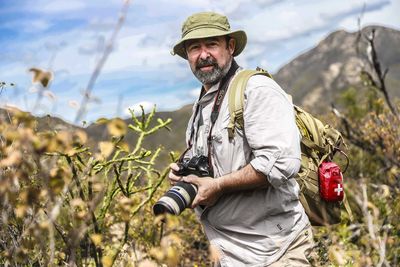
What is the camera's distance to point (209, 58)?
3.36 meters

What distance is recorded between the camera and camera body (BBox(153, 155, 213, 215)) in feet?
9.12

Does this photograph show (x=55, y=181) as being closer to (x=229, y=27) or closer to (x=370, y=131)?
(x=229, y=27)

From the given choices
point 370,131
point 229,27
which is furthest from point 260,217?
point 370,131

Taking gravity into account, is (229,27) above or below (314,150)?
above

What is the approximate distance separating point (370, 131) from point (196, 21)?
23.6 feet

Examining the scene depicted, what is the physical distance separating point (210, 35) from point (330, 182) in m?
1.12

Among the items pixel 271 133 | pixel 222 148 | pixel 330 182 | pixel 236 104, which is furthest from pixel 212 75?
pixel 330 182

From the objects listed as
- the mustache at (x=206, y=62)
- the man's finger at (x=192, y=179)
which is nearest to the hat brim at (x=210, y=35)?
the mustache at (x=206, y=62)

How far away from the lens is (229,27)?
3508mm

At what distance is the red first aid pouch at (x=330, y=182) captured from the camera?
331 centimetres

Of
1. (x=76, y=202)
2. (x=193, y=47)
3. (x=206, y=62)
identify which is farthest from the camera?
(x=193, y=47)

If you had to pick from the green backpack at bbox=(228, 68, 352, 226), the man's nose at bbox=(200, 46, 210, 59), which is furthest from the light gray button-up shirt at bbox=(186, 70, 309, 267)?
the man's nose at bbox=(200, 46, 210, 59)

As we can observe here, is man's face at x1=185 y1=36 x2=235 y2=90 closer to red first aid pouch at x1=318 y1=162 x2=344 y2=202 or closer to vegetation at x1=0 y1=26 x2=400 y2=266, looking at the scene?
vegetation at x1=0 y1=26 x2=400 y2=266

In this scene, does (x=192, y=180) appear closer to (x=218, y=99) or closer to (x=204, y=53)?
(x=218, y=99)
